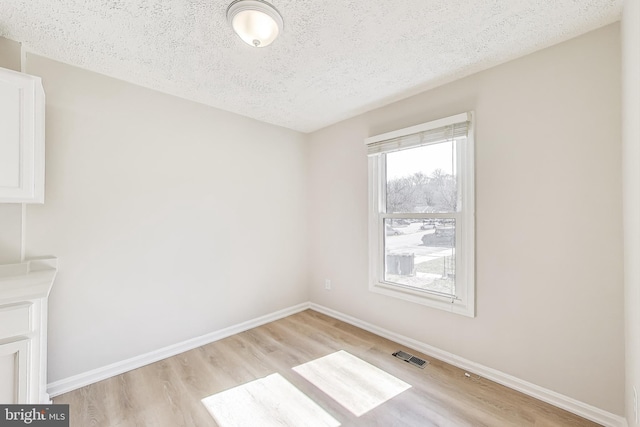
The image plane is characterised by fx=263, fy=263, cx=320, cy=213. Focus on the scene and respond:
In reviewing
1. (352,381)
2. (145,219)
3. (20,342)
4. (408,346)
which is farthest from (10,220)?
(408,346)

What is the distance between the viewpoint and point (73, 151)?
202cm

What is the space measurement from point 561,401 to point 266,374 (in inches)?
82.6

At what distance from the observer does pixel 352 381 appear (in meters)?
2.07

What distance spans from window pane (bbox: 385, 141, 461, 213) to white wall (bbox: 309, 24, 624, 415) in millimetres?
246

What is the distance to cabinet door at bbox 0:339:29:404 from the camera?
1.20 metres

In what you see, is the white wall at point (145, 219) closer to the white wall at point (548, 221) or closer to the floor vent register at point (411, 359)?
the floor vent register at point (411, 359)

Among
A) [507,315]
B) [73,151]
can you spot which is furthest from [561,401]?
[73,151]

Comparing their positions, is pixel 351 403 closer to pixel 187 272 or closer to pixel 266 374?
pixel 266 374

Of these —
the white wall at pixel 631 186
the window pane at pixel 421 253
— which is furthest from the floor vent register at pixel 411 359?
the white wall at pixel 631 186

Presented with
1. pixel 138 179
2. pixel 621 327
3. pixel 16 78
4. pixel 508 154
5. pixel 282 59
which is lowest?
pixel 621 327

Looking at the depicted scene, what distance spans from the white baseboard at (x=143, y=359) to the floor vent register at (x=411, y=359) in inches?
59.8

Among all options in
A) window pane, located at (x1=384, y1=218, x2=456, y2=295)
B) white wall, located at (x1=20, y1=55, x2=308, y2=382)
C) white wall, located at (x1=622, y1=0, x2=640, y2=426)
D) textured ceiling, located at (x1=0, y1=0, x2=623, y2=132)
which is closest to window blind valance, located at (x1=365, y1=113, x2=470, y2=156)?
textured ceiling, located at (x1=0, y1=0, x2=623, y2=132)

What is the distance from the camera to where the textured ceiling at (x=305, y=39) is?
149 cm

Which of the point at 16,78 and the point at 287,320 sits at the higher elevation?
the point at 16,78
